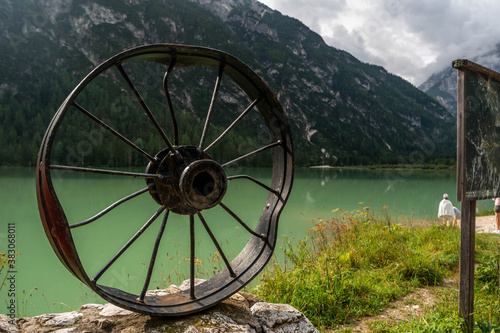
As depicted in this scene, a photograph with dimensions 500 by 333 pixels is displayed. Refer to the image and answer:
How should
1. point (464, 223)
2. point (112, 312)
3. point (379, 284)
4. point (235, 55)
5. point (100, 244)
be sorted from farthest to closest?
point (235, 55) < point (100, 244) < point (379, 284) < point (464, 223) < point (112, 312)

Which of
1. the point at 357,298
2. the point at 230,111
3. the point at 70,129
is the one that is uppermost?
the point at 230,111

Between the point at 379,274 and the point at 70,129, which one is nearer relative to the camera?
the point at 379,274

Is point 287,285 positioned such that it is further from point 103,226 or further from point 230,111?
point 230,111

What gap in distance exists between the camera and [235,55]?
151125 mm

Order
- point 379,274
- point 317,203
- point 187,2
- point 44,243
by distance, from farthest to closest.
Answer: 1. point 187,2
2. point 317,203
3. point 44,243
4. point 379,274

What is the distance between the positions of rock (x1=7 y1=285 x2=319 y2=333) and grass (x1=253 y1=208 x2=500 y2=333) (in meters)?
1.14

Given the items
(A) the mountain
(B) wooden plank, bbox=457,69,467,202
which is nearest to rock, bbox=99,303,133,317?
(B) wooden plank, bbox=457,69,467,202

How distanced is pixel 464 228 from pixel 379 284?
1617 mm

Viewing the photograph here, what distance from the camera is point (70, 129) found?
207ft

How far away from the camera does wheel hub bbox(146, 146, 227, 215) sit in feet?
7.84

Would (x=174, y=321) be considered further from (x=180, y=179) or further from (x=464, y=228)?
(x=464, y=228)

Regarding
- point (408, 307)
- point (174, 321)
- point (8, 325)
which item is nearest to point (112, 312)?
point (174, 321)

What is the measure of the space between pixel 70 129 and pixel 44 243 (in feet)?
196

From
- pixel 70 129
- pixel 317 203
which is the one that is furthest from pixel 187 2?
pixel 317 203
